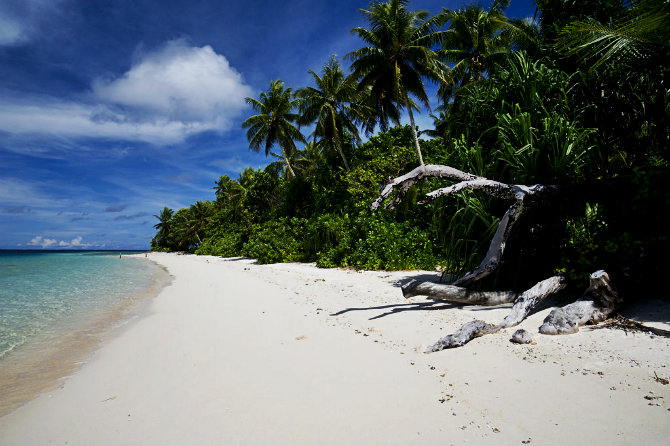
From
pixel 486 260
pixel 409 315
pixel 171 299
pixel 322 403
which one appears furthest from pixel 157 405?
pixel 171 299

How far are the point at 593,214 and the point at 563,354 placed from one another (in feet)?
9.48

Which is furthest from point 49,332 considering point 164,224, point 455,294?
point 164,224

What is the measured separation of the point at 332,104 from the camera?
75.3ft

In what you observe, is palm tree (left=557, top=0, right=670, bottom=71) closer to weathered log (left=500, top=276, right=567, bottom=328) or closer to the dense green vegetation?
the dense green vegetation

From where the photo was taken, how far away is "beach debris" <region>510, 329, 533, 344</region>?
3.45 m

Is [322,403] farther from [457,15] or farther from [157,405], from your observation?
[457,15]

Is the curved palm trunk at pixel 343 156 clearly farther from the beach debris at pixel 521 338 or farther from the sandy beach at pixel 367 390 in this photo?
the beach debris at pixel 521 338

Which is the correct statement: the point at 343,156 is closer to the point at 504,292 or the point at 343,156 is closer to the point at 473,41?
the point at 473,41

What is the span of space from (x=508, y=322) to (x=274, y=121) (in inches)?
1098

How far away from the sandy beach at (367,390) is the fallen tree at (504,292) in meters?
0.17

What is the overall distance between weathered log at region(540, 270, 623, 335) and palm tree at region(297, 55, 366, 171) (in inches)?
751

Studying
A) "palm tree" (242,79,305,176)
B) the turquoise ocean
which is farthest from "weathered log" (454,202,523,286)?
"palm tree" (242,79,305,176)

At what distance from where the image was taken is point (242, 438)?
2174mm

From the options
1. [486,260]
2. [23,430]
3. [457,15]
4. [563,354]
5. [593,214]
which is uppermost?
[457,15]
